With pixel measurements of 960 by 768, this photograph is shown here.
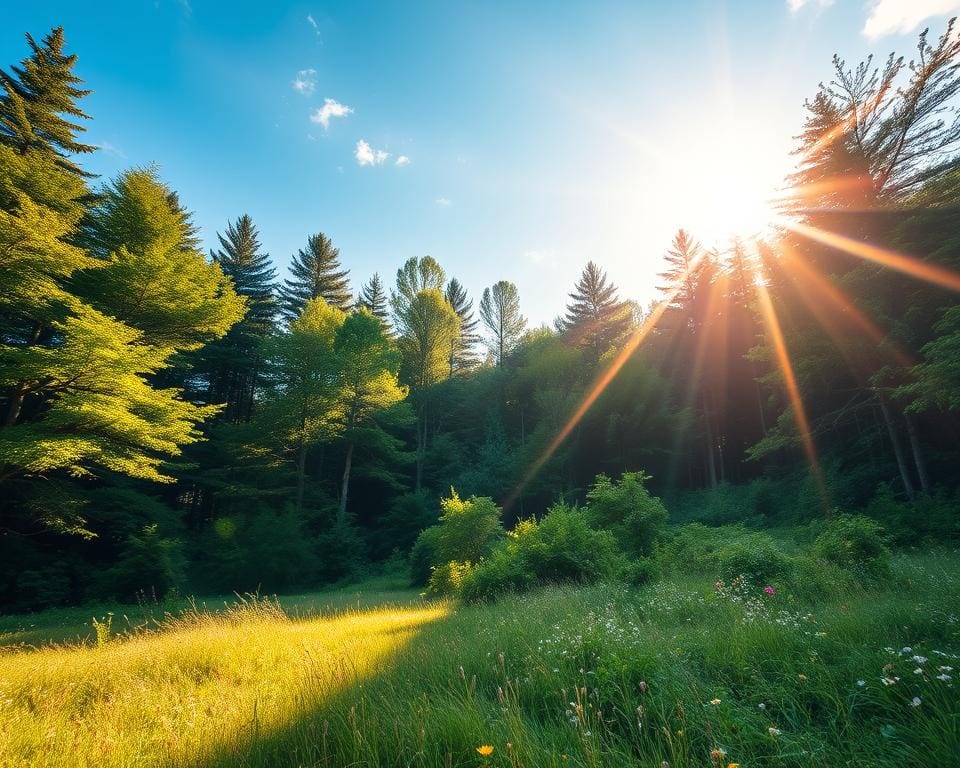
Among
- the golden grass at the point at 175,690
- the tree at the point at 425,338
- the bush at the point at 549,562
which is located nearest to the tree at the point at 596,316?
the tree at the point at 425,338

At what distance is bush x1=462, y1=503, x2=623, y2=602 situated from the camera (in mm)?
9297

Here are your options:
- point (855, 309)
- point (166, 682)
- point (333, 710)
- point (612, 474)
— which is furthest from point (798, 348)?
point (166, 682)

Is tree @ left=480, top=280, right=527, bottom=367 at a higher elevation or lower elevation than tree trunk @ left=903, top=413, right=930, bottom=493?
higher

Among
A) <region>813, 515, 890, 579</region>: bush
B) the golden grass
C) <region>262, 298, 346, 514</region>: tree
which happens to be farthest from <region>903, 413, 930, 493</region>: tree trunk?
<region>262, 298, 346, 514</region>: tree

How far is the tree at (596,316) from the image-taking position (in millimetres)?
32812

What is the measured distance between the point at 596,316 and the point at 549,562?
87.8 ft

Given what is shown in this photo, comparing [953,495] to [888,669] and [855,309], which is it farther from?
[888,669]

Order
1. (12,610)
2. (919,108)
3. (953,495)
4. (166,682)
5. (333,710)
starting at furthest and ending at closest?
(12,610), (919,108), (953,495), (166,682), (333,710)

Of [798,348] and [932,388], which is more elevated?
[798,348]

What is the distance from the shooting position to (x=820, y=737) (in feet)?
7.32

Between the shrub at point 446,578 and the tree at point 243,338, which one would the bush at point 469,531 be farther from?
the tree at point 243,338

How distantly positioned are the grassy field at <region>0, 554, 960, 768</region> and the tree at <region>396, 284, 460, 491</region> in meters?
28.0

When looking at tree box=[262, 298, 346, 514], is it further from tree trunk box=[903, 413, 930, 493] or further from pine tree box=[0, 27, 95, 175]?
tree trunk box=[903, 413, 930, 493]

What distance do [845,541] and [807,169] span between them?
14082 millimetres
